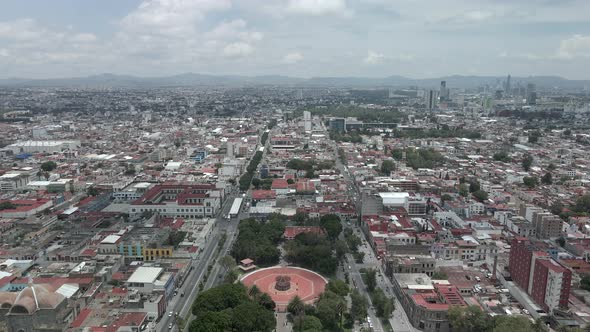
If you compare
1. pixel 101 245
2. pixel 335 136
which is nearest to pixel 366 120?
pixel 335 136

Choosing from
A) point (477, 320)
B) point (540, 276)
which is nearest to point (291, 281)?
point (477, 320)

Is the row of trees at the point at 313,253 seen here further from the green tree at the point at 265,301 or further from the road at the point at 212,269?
the green tree at the point at 265,301

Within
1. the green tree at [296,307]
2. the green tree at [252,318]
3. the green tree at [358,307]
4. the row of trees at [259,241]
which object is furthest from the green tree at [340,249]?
the green tree at [252,318]

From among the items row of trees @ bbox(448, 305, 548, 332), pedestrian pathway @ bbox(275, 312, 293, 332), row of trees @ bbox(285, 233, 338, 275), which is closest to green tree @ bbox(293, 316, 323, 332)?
pedestrian pathway @ bbox(275, 312, 293, 332)

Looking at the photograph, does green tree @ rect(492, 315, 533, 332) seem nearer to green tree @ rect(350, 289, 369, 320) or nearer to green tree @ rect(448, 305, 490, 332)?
green tree @ rect(448, 305, 490, 332)

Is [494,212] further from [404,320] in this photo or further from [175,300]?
[175,300]

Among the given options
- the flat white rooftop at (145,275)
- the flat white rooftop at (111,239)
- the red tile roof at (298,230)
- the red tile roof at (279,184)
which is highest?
the flat white rooftop at (111,239)

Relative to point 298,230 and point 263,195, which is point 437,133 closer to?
point 263,195
